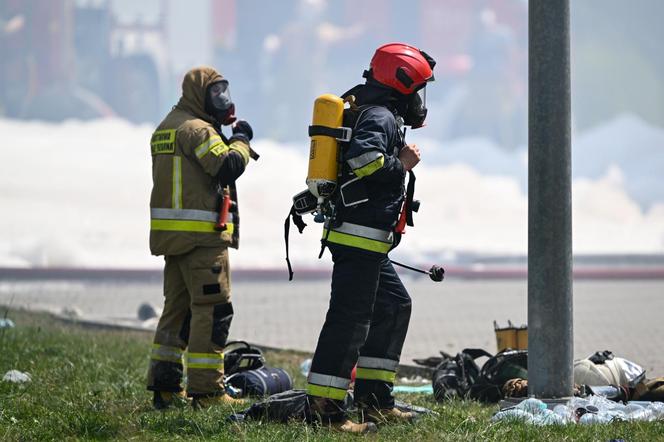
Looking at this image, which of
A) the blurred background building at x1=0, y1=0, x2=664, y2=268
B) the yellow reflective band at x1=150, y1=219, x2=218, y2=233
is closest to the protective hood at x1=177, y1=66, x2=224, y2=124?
the yellow reflective band at x1=150, y1=219, x2=218, y2=233

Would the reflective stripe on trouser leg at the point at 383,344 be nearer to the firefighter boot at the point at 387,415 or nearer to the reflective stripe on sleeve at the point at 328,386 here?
the firefighter boot at the point at 387,415

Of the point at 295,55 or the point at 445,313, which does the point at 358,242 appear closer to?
A: the point at 445,313

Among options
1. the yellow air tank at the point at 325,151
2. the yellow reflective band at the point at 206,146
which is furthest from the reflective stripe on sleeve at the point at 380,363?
the yellow reflective band at the point at 206,146

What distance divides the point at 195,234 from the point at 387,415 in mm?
1527

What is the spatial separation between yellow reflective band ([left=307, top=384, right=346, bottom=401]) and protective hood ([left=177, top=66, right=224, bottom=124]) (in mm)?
1947


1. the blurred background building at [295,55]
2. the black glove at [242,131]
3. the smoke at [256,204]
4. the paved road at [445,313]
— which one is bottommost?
the paved road at [445,313]

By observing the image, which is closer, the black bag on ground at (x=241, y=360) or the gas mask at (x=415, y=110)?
the gas mask at (x=415, y=110)

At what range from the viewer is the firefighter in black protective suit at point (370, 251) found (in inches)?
207

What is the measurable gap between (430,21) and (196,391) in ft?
152

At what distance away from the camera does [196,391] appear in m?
6.32

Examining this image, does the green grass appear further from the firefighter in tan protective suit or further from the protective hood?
the protective hood

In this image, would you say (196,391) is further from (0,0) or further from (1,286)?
(0,0)

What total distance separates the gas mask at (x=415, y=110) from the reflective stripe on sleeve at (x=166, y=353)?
6.20 ft

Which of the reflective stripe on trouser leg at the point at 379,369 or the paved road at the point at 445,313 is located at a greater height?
the paved road at the point at 445,313
